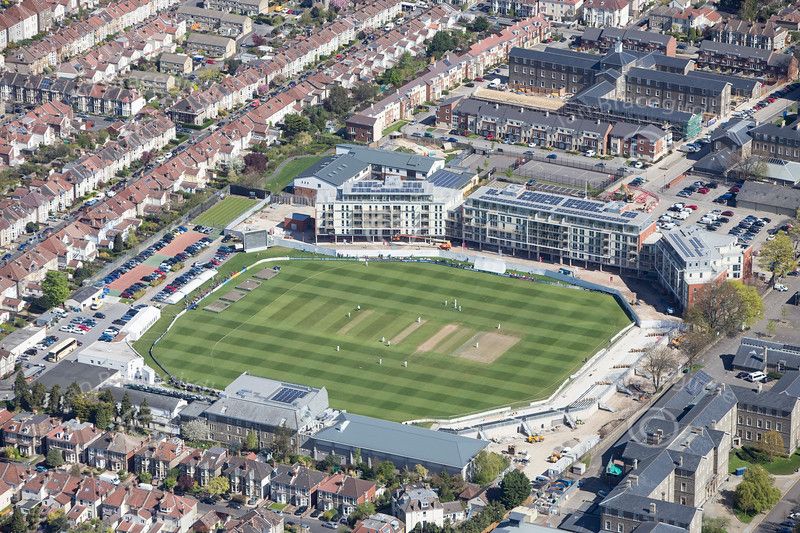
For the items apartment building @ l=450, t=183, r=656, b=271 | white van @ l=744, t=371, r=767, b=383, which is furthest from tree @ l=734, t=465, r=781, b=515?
apartment building @ l=450, t=183, r=656, b=271

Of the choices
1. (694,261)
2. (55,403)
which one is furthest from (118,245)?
(694,261)

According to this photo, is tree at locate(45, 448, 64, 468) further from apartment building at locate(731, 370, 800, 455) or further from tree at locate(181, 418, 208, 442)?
apartment building at locate(731, 370, 800, 455)

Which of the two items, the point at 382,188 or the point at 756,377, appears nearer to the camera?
the point at 756,377

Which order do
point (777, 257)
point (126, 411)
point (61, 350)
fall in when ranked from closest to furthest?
point (126, 411), point (61, 350), point (777, 257)

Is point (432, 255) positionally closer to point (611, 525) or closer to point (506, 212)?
point (506, 212)

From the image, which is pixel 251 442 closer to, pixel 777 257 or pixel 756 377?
pixel 756 377

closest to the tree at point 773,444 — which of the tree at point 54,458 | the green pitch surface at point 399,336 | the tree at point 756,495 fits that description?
the tree at point 756,495

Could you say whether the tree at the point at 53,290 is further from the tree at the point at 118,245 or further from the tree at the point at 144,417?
the tree at the point at 144,417
